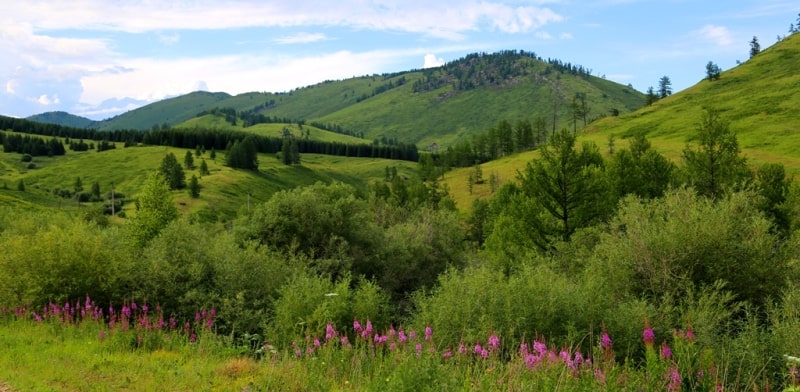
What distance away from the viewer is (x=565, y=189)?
37.7 metres

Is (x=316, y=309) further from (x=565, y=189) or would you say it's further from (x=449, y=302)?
(x=565, y=189)

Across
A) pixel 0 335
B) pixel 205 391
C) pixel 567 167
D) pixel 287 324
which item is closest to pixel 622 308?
pixel 287 324

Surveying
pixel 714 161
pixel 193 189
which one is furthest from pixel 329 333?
pixel 193 189

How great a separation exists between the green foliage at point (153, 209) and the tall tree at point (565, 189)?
121 ft

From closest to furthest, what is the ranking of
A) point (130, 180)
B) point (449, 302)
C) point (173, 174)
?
point (449, 302)
point (173, 174)
point (130, 180)

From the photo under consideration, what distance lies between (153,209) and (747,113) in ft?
496

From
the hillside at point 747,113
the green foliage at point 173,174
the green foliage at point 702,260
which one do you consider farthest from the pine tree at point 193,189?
the green foliage at point 702,260

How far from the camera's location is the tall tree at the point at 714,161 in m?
43.4

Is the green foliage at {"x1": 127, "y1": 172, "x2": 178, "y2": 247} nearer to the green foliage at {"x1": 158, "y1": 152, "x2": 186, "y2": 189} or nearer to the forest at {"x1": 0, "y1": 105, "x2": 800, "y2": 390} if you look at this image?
the forest at {"x1": 0, "y1": 105, "x2": 800, "y2": 390}

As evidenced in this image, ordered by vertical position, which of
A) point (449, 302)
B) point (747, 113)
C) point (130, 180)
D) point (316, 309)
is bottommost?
point (130, 180)

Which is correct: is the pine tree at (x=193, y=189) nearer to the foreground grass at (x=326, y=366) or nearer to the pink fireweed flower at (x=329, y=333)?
the foreground grass at (x=326, y=366)

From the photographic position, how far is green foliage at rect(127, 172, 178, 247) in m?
50.6

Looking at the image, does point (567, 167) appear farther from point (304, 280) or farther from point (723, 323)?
point (304, 280)

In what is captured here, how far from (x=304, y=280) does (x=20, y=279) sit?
32.8 feet
